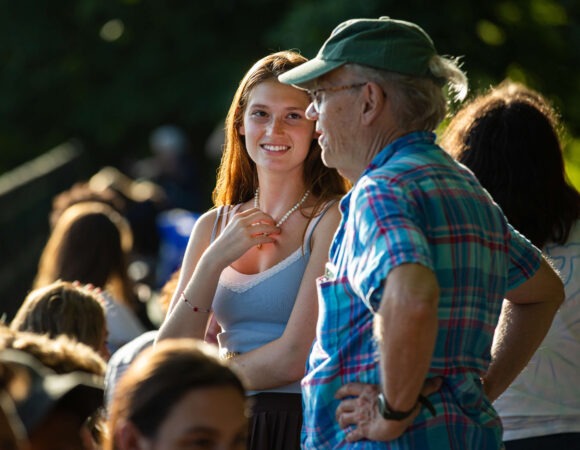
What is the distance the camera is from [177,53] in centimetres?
1439

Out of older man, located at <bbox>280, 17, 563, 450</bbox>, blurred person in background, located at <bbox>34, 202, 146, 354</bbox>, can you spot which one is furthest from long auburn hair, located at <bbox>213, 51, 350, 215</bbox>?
blurred person in background, located at <bbox>34, 202, 146, 354</bbox>

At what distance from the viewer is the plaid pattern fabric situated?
326cm

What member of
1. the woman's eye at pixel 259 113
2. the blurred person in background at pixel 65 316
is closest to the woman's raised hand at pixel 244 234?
the woman's eye at pixel 259 113

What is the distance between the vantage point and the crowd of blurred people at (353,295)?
2920 mm

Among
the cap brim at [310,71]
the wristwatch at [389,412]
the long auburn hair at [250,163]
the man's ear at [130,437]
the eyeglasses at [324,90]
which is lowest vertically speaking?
the wristwatch at [389,412]

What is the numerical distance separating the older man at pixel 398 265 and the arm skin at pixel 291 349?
0.50 m

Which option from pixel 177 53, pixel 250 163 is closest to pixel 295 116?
pixel 250 163

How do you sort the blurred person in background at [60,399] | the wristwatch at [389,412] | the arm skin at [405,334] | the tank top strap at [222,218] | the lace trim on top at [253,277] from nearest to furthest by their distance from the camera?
1. the blurred person in background at [60,399]
2. the arm skin at [405,334]
3. the wristwatch at [389,412]
4. the lace trim on top at [253,277]
5. the tank top strap at [222,218]

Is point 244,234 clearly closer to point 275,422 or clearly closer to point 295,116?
point 295,116

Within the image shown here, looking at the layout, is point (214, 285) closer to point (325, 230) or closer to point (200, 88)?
point (325, 230)

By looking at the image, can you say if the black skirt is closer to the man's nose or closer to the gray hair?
the man's nose

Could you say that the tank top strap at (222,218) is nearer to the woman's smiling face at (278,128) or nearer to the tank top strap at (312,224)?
the woman's smiling face at (278,128)

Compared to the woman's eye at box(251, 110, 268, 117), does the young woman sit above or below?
below

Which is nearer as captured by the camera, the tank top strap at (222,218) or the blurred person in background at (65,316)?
the tank top strap at (222,218)
